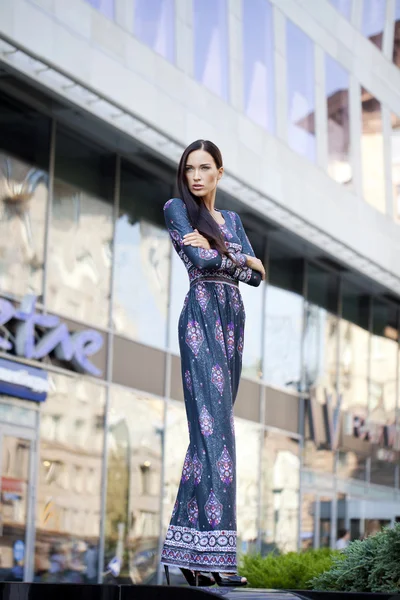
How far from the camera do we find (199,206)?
5.50 m

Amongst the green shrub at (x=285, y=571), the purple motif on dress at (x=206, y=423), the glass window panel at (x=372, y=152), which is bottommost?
the green shrub at (x=285, y=571)

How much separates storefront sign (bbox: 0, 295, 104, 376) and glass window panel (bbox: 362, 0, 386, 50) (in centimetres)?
1215

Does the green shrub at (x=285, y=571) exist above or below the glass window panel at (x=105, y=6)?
below

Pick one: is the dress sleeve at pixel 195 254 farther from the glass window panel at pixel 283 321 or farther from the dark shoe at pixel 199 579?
the glass window panel at pixel 283 321

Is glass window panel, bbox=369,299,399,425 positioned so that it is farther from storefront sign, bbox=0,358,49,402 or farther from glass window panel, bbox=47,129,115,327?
storefront sign, bbox=0,358,49,402

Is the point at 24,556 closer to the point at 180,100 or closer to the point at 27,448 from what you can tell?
the point at 27,448

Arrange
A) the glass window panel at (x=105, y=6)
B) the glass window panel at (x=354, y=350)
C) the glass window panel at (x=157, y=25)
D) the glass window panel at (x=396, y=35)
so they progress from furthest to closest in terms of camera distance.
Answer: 1. the glass window panel at (x=396, y=35)
2. the glass window panel at (x=354, y=350)
3. the glass window panel at (x=157, y=25)
4. the glass window panel at (x=105, y=6)

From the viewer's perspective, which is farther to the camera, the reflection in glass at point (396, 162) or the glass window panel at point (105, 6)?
the reflection in glass at point (396, 162)

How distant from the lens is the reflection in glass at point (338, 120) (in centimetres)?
2322

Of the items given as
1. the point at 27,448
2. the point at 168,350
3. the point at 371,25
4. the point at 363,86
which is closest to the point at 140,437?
the point at 168,350

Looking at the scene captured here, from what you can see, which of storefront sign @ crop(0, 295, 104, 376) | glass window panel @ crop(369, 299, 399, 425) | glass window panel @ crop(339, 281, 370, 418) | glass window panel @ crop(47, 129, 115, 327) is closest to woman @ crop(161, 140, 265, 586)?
storefront sign @ crop(0, 295, 104, 376)

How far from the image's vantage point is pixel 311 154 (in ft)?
72.3

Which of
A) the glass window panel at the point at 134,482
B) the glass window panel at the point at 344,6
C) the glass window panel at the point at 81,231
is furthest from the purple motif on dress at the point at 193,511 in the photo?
the glass window panel at the point at 344,6

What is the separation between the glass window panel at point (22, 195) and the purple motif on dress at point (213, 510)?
10210 millimetres
